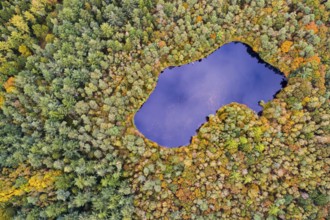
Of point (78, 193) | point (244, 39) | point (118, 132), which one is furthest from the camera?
point (244, 39)

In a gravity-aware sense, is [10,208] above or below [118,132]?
below

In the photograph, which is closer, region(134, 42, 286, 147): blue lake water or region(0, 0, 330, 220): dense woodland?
region(0, 0, 330, 220): dense woodland

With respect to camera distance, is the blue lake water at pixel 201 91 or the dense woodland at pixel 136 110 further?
the blue lake water at pixel 201 91

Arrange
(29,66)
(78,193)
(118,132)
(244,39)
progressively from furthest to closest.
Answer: (244,39) → (29,66) → (118,132) → (78,193)

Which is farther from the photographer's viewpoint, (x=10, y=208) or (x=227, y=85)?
(x=227, y=85)

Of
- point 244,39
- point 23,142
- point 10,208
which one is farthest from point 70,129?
point 244,39

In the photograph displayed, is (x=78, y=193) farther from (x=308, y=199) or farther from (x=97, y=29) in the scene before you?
(x=308, y=199)
